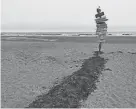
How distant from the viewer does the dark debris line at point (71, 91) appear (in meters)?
16.7

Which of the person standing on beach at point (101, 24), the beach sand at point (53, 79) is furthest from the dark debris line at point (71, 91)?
the person standing on beach at point (101, 24)

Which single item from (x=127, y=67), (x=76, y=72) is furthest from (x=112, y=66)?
(x=76, y=72)

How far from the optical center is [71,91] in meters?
19.2

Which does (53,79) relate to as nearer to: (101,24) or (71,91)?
(71,91)

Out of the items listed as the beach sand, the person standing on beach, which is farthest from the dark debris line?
the person standing on beach

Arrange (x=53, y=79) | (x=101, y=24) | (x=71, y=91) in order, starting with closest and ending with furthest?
(x=71, y=91) → (x=53, y=79) → (x=101, y=24)

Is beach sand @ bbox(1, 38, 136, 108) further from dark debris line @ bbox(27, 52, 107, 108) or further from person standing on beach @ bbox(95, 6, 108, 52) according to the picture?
person standing on beach @ bbox(95, 6, 108, 52)

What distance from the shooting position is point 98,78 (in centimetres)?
2327

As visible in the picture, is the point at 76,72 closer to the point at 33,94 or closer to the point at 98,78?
the point at 98,78

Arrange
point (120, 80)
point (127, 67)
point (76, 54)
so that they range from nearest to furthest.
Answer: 1. point (120, 80)
2. point (127, 67)
3. point (76, 54)

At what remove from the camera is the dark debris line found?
1669 centimetres

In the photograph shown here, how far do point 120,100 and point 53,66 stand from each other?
1141 cm

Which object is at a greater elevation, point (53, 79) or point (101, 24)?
point (101, 24)

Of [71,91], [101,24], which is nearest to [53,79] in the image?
[71,91]
